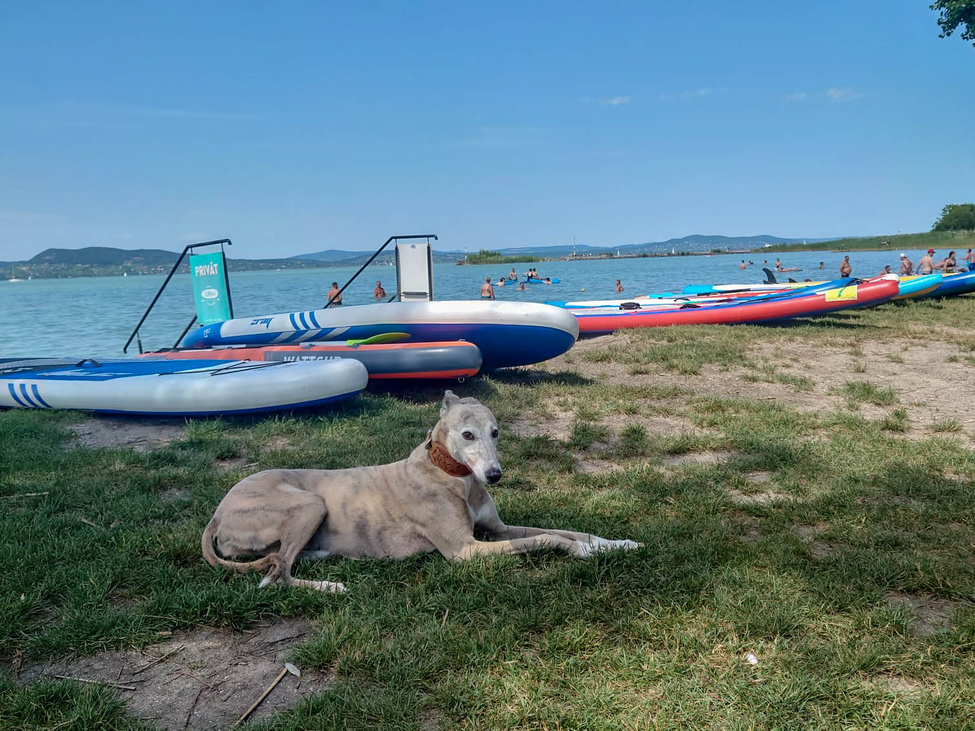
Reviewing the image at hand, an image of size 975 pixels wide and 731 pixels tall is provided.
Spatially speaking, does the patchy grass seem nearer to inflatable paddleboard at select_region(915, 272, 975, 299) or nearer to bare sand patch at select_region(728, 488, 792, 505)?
bare sand patch at select_region(728, 488, 792, 505)

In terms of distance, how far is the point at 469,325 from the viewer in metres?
8.52

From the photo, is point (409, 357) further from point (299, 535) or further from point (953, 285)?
point (953, 285)

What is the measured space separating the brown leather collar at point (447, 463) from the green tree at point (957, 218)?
99324mm

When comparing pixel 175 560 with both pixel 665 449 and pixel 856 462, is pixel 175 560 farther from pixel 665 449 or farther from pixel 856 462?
pixel 856 462

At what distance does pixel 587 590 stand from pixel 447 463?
0.99 metres

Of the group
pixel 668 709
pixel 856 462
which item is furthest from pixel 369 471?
pixel 856 462

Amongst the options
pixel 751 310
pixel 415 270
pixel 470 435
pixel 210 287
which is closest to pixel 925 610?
pixel 470 435

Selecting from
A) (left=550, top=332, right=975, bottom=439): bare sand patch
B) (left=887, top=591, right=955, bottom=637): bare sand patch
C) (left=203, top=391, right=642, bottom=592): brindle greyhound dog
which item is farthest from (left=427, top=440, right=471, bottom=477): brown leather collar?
(left=550, top=332, right=975, bottom=439): bare sand patch

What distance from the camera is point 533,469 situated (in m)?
5.22

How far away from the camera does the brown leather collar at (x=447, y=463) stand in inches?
141

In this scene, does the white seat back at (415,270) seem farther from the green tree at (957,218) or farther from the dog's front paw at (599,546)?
the green tree at (957,218)

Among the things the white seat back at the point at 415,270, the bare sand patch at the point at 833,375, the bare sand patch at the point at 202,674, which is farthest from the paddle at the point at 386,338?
the bare sand patch at the point at 202,674

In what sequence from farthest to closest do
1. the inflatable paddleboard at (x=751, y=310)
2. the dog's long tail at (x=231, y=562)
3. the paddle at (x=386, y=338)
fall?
the inflatable paddleboard at (x=751, y=310) < the paddle at (x=386, y=338) < the dog's long tail at (x=231, y=562)

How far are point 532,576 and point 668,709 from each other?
1050 millimetres
